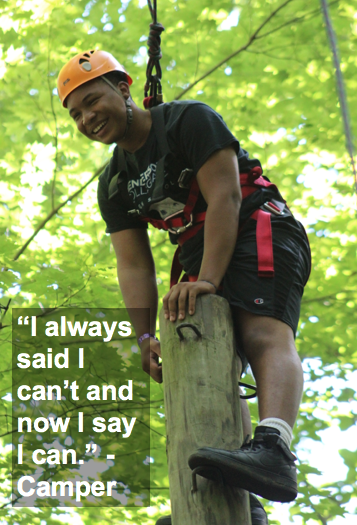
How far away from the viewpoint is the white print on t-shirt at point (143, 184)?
6.66ft

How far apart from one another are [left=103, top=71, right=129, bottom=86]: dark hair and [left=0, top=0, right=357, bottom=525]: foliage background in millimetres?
1912

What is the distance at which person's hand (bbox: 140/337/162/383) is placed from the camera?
205 cm

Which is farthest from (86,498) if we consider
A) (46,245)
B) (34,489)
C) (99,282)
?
(46,245)

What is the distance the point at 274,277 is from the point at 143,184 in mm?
620

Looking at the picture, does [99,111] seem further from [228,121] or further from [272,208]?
[228,121]

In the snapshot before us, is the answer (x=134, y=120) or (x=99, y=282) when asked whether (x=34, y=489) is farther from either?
(x=134, y=120)

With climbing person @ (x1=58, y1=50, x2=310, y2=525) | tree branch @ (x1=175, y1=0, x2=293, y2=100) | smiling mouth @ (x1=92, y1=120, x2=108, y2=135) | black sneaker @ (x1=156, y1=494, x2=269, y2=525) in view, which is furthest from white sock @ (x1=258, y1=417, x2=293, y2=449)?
tree branch @ (x1=175, y1=0, x2=293, y2=100)

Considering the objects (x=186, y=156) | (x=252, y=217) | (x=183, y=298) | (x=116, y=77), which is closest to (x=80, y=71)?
(x=116, y=77)

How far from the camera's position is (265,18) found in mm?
4414

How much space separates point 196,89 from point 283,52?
0.75 meters

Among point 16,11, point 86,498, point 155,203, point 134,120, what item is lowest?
point 86,498

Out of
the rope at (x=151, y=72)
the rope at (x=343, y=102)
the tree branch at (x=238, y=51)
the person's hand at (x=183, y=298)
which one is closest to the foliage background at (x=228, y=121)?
the tree branch at (x=238, y=51)

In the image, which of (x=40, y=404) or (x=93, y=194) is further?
(x=93, y=194)

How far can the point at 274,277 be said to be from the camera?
1763 mm
